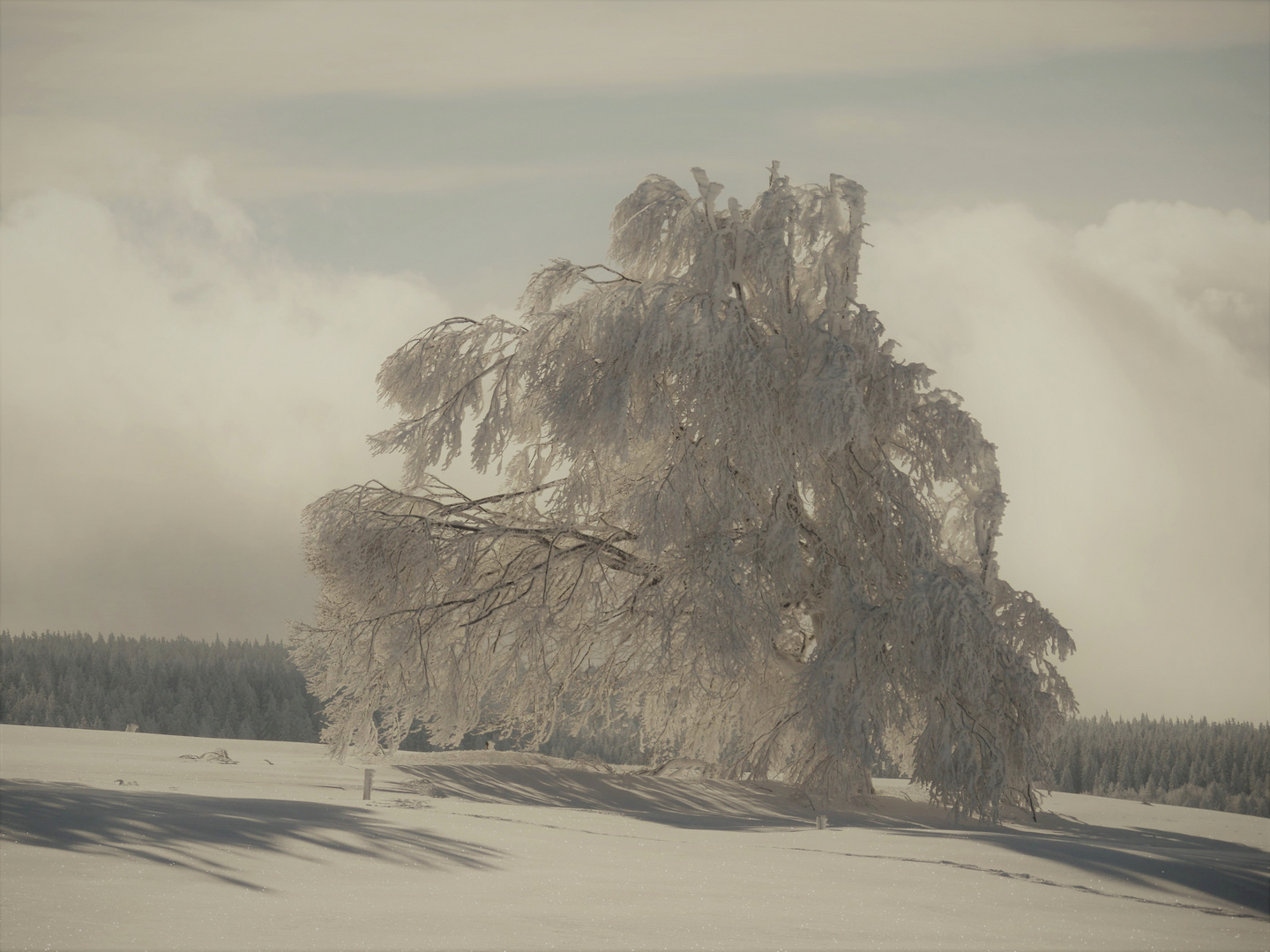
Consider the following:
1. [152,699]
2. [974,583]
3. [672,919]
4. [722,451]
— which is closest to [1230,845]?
[974,583]

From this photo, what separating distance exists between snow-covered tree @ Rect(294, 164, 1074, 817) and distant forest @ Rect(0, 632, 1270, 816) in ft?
A: 9.00

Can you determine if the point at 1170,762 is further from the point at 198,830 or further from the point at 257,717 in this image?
the point at 257,717

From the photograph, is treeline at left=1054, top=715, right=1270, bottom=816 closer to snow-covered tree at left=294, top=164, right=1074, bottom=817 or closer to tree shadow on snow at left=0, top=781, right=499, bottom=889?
snow-covered tree at left=294, top=164, right=1074, bottom=817

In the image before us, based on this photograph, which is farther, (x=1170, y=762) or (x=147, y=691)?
(x=147, y=691)

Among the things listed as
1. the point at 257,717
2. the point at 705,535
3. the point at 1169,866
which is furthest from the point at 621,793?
the point at 257,717

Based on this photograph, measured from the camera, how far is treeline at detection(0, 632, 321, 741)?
75.7 feet

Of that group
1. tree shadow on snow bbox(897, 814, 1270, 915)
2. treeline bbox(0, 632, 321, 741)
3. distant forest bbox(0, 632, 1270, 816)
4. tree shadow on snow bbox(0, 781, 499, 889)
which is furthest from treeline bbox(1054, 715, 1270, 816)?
treeline bbox(0, 632, 321, 741)

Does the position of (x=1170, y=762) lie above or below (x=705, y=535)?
below

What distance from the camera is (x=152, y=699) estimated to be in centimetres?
2477

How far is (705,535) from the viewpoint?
1134cm

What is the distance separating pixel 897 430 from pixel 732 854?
6188 millimetres

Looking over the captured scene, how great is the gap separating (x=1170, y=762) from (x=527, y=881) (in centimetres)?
1230

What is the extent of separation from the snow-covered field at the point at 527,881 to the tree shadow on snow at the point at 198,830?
0.06 feet

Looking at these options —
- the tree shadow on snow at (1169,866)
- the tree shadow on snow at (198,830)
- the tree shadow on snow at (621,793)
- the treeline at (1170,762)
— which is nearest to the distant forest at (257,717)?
the treeline at (1170,762)
